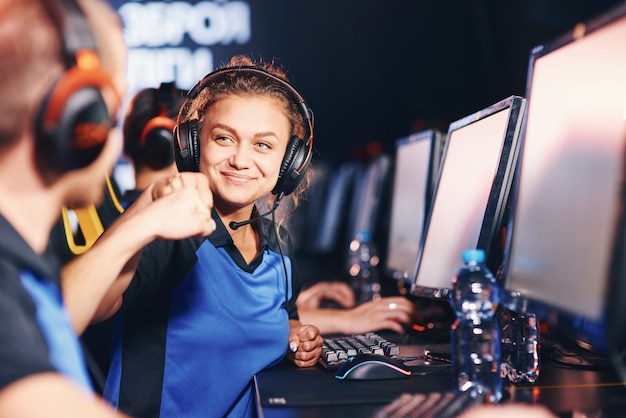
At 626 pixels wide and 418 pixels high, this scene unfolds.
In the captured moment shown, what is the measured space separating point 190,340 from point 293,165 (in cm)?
46

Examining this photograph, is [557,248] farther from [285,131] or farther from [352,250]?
[352,250]

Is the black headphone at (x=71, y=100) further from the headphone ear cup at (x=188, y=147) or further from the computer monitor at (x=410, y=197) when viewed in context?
the computer monitor at (x=410, y=197)

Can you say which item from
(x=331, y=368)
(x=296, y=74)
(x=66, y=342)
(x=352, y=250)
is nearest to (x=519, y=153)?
(x=331, y=368)

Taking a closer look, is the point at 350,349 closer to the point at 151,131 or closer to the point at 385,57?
the point at 151,131

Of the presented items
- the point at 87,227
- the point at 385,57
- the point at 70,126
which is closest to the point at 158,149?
the point at 87,227

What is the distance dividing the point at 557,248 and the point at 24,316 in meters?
0.76

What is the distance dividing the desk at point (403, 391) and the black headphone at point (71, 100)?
497mm

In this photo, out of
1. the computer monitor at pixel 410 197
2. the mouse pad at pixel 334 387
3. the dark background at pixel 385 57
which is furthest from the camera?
the dark background at pixel 385 57

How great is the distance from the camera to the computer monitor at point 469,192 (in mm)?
1298

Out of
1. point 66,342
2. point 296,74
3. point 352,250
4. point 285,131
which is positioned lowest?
point 352,250

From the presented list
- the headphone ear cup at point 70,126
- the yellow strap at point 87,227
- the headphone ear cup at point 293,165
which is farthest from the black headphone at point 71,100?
the yellow strap at point 87,227

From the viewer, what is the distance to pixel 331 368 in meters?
1.35

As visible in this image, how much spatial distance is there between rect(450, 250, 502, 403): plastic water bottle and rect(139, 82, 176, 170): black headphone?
1228 mm

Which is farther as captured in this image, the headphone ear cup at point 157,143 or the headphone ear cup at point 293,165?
the headphone ear cup at point 157,143
